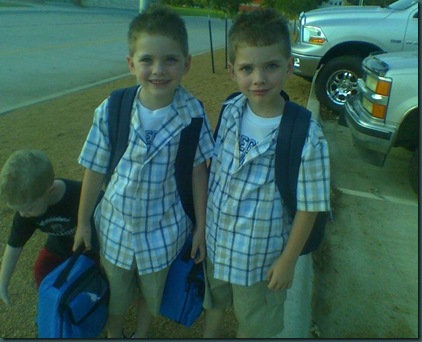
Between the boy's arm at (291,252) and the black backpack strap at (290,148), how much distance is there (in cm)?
8

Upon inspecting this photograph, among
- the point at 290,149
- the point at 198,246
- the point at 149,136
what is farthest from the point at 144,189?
the point at 290,149

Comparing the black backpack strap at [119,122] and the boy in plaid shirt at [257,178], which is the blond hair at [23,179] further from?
the boy in plaid shirt at [257,178]

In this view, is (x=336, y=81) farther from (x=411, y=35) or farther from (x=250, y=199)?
(x=250, y=199)

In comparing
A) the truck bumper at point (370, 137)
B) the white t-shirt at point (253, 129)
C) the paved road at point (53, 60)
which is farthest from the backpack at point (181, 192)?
the paved road at point (53, 60)

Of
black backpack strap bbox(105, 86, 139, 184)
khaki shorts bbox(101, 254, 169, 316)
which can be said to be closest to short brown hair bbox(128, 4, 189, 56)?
black backpack strap bbox(105, 86, 139, 184)

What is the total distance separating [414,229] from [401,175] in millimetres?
1319

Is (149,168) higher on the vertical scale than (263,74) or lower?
lower

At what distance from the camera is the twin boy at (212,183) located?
1.87 meters

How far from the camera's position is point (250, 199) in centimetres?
191

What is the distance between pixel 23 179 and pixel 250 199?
0.94 meters

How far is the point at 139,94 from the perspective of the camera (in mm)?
2033

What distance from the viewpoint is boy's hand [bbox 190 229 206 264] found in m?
2.15

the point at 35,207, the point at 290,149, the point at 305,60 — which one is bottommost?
the point at 305,60

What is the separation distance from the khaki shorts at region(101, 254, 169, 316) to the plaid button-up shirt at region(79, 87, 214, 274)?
0.07 metres
